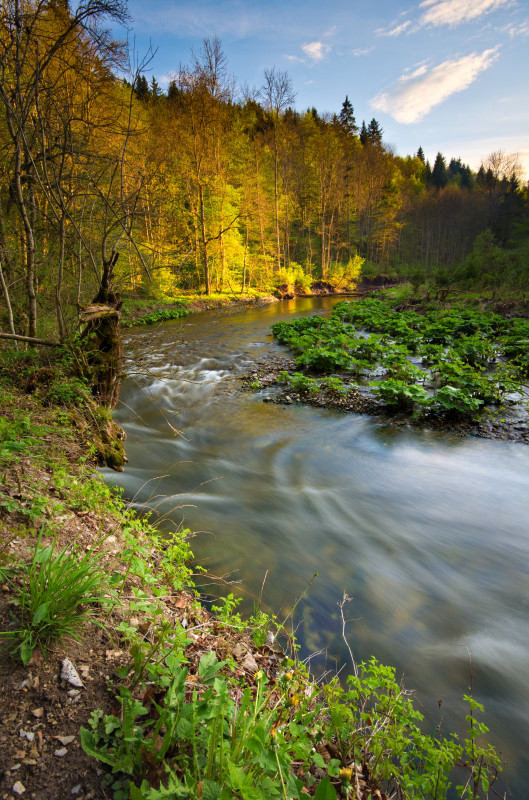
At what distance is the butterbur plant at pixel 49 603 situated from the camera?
5.46ft

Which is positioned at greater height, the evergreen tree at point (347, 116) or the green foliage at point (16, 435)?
the evergreen tree at point (347, 116)

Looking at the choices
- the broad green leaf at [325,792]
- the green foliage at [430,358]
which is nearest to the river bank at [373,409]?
the green foliage at [430,358]

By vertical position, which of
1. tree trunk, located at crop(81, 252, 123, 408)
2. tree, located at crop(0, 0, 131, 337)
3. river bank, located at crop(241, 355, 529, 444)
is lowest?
river bank, located at crop(241, 355, 529, 444)

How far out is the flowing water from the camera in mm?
2877

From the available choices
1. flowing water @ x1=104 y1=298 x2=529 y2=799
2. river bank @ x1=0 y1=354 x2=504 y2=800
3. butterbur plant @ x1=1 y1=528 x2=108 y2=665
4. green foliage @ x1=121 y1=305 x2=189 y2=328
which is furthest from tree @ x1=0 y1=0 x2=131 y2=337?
green foliage @ x1=121 y1=305 x2=189 y2=328

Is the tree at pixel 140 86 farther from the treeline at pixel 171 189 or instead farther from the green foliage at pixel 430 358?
the green foliage at pixel 430 358

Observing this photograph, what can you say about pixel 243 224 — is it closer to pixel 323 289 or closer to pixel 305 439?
pixel 323 289

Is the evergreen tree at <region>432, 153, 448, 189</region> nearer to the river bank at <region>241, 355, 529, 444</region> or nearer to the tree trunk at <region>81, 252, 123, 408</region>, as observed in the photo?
the river bank at <region>241, 355, 529, 444</region>

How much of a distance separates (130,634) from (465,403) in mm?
6682

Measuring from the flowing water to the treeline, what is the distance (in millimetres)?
2330

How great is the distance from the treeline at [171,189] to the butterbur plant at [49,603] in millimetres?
2245

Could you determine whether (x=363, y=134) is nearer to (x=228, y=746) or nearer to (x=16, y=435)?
(x=16, y=435)

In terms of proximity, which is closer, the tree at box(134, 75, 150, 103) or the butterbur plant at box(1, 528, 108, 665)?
the butterbur plant at box(1, 528, 108, 665)

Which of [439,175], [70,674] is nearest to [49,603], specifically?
[70,674]
